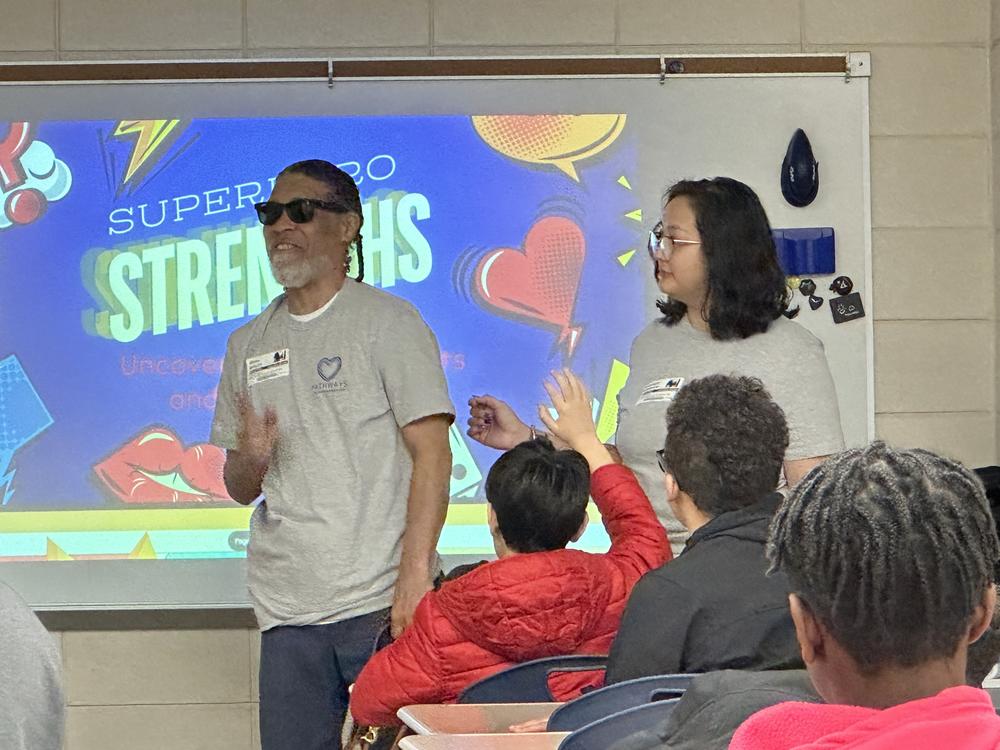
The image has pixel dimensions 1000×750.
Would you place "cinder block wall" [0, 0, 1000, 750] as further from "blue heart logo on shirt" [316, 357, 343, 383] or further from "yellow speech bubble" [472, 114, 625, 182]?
"blue heart logo on shirt" [316, 357, 343, 383]

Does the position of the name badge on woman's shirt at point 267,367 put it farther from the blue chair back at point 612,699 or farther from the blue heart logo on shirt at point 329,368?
the blue chair back at point 612,699

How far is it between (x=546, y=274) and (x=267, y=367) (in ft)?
4.11

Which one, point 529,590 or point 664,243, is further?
point 664,243

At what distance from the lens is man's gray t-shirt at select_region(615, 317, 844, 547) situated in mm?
2504

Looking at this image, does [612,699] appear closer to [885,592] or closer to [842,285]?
[885,592]

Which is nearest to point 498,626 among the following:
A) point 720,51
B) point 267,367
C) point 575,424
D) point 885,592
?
point 575,424

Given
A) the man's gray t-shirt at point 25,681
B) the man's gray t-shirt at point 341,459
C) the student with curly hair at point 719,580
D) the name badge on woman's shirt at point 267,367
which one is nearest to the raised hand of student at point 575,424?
the man's gray t-shirt at point 341,459

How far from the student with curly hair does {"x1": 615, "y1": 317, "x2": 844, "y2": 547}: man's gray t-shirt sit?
1.61ft

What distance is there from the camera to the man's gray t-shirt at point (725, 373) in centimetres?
250

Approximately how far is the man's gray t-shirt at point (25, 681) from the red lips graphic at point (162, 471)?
268 cm

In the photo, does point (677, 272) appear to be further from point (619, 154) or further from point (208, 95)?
point (208, 95)

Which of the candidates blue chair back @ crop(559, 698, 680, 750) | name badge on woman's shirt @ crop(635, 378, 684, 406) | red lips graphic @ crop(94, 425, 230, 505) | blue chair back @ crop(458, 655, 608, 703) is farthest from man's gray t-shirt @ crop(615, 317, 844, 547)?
red lips graphic @ crop(94, 425, 230, 505)

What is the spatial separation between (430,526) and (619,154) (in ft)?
5.27

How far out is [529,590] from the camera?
7.17ft
